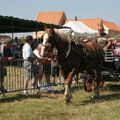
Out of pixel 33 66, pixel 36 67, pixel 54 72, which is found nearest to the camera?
pixel 33 66

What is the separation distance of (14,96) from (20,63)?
1.21 metres

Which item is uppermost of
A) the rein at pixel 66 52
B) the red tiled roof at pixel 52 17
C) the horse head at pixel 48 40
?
the red tiled roof at pixel 52 17

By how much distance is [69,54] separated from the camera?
1063cm

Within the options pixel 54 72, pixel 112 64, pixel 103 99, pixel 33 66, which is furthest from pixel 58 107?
pixel 54 72

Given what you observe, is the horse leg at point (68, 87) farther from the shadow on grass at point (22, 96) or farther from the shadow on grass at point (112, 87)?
the shadow on grass at point (112, 87)

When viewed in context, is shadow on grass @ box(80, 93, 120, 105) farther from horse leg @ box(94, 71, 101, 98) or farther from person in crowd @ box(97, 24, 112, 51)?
person in crowd @ box(97, 24, 112, 51)

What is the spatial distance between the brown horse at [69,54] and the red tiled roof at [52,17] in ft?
345

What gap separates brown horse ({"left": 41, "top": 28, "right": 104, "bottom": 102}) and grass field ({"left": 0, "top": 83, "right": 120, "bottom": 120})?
0.54m

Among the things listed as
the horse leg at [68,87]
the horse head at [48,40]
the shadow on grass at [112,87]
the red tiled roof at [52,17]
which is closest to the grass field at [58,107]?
the horse leg at [68,87]

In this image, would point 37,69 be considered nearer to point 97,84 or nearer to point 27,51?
point 27,51

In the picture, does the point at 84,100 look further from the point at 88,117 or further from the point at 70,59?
the point at 88,117

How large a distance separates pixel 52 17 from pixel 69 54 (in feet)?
361

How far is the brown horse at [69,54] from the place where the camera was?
33.4 feet

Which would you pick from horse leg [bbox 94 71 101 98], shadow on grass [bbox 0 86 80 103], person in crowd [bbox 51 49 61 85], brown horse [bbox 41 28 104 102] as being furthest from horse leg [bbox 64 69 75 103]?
person in crowd [bbox 51 49 61 85]
